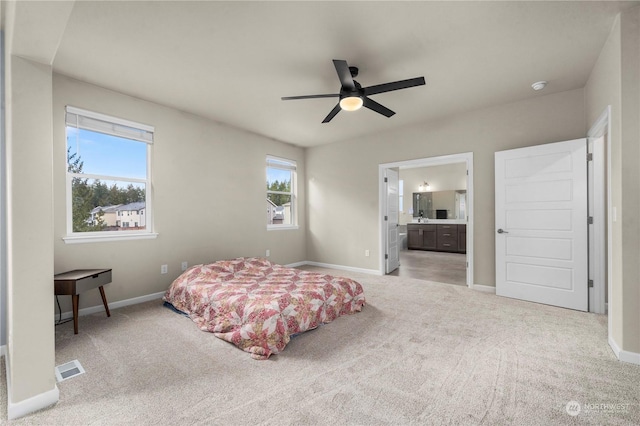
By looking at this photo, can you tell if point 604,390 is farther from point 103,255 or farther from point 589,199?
point 103,255

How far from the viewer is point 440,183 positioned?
8734mm

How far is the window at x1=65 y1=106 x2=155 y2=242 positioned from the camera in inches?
122

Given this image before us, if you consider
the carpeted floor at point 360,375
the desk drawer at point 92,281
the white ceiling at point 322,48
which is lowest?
the carpeted floor at point 360,375

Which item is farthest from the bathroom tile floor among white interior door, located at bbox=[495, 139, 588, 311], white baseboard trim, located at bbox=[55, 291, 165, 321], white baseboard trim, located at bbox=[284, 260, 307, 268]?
white baseboard trim, located at bbox=[55, 291, 165, 321]

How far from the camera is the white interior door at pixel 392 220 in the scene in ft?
17.2

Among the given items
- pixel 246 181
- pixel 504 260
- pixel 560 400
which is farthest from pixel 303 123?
pixel 560 400

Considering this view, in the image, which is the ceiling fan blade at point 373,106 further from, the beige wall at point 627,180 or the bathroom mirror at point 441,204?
the bathroom mirror at point 441,204

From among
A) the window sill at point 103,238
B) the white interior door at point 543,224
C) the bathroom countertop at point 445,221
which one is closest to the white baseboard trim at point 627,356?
the white interior door at point 543,224

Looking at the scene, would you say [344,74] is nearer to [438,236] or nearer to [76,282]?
[76,282]

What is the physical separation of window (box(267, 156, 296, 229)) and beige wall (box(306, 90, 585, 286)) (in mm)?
405

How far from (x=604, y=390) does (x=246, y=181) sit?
4.70m

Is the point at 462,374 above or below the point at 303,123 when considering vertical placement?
below

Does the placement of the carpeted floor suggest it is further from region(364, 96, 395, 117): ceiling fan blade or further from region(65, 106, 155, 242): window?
region(364, 96, 395, 117): ceiling fan blade

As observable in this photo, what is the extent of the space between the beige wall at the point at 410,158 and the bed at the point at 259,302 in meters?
2.03
